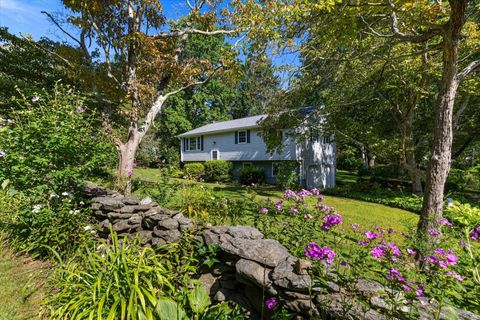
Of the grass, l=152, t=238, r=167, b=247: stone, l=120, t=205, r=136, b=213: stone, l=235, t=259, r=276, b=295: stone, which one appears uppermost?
l=120, t=205, r=136, b=213: stone

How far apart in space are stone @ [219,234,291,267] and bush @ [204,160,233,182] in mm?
16259

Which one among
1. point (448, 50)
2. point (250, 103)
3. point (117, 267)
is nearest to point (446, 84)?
point (448, 50)

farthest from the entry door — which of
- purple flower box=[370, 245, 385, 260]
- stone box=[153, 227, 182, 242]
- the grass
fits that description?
the grass

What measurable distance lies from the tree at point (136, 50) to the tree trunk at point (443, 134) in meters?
5.09

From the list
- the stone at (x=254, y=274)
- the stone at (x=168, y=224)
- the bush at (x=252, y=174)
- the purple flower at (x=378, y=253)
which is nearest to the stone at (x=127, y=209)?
the stone at (x=168, y=224)

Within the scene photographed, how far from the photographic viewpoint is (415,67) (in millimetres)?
9539

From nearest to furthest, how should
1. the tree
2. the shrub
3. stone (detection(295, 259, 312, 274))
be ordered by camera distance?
stone (detection(295, 259, 312, 274)) → the shrub → the tree

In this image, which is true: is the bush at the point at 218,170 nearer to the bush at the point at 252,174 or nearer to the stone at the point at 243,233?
the bush at the point at 252,174

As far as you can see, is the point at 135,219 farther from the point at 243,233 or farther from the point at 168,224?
the point at 243,233

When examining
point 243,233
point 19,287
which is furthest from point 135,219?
point 243,233

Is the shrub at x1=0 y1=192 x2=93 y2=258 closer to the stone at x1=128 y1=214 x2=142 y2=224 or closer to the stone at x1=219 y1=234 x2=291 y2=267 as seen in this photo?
the stone at x1=128 y1=214 x2=142 y2=224

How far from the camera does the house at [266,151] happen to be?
1622 centimetres

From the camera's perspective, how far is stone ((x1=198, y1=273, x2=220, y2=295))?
2842 millimetres

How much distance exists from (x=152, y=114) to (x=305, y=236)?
20.4 feet
